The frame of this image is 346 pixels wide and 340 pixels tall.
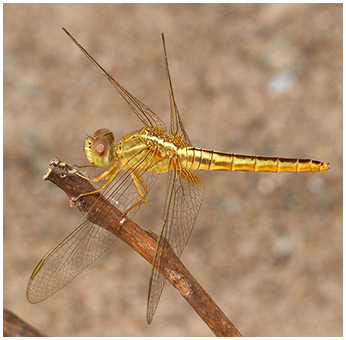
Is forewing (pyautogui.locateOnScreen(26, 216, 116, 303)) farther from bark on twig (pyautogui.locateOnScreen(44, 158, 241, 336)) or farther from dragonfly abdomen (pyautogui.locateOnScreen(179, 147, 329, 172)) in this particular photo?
dragonfly abdomen (pyautogui.locateOnScreen(179, 147, 329, 172))

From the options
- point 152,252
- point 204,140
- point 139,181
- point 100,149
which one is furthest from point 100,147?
point 204,140

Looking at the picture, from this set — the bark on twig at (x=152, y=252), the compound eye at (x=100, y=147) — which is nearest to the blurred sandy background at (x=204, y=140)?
the compound eye at (x=100, y=147)

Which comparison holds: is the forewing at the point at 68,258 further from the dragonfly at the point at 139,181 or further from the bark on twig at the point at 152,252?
the bark on twig at the point at 152,252

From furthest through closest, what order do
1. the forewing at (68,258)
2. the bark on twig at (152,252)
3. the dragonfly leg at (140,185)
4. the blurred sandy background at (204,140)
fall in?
the blurred sandy background at (204,140) < the dragonfly leg at (140,185) < the forewing at (68,258) < the bark on twig at (152,252)

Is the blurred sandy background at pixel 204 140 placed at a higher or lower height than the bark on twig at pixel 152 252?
higher

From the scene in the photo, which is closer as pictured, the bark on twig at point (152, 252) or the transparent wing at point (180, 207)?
the bark on twig at point (152, 252)

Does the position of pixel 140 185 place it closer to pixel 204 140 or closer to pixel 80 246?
pixel 80 246

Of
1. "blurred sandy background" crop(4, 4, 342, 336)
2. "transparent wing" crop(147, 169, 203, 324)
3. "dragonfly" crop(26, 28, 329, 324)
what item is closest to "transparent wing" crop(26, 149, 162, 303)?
"dragonfly" crop(26, 28, 329, 324)
